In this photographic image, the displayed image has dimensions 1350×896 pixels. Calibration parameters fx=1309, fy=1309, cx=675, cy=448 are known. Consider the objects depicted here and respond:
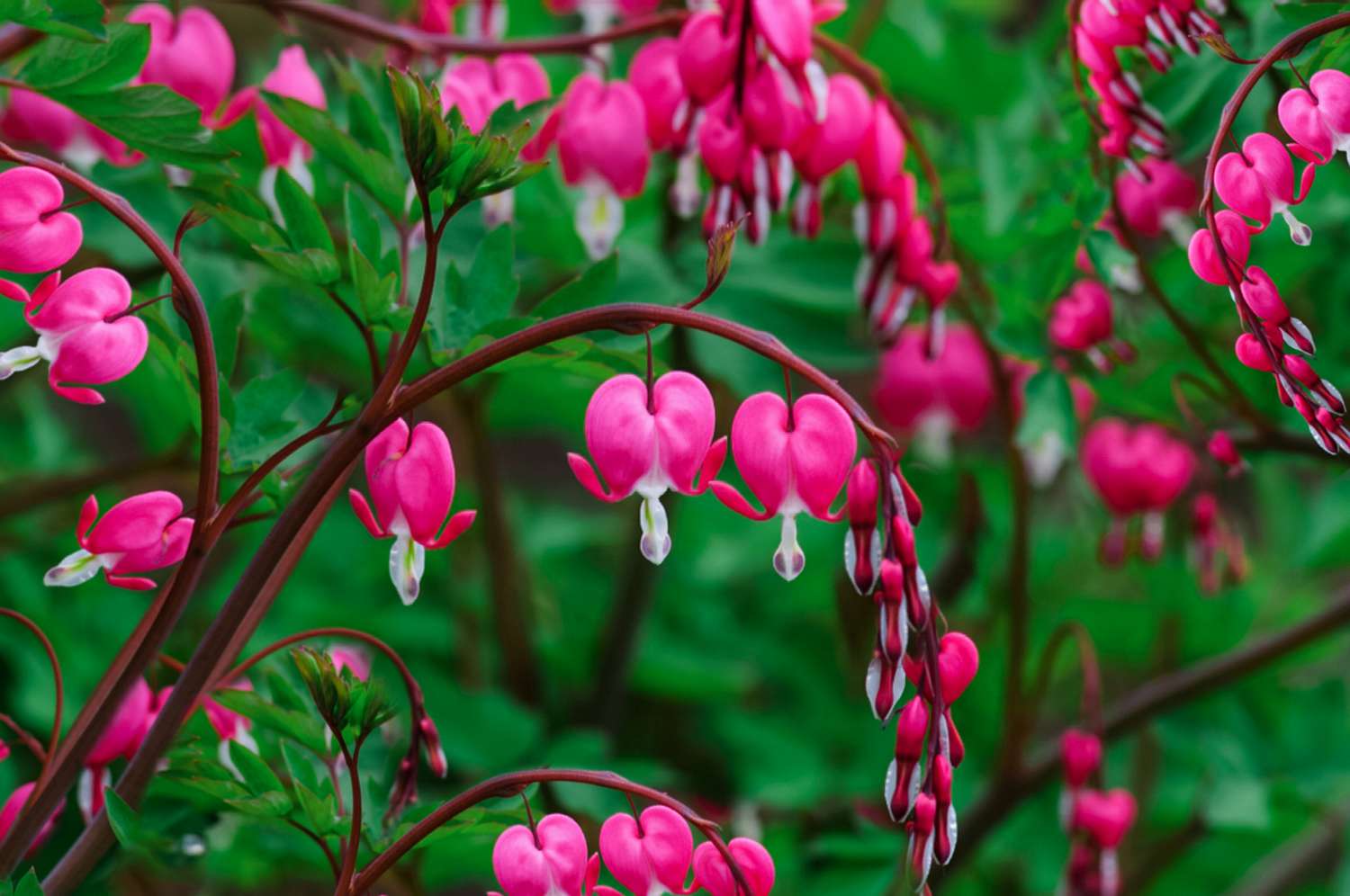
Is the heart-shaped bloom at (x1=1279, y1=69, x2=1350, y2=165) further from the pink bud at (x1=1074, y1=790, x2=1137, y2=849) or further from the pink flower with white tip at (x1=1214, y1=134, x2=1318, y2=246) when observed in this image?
the pink bud at (x1=1074, y1=790, x2=1137, y2=849)

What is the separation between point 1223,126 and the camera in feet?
1.75

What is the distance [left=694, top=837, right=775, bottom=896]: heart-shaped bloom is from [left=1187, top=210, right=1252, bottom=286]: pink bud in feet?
0.99

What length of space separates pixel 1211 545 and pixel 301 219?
2.40ft

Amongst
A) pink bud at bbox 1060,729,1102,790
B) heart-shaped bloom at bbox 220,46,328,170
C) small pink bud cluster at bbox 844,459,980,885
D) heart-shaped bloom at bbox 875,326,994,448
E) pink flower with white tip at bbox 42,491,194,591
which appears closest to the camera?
small pink bud cluster at bbox 844,459,980,885

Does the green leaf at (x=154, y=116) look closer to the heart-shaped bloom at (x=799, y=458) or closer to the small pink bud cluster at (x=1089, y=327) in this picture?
the heart-shaped bloom at (x=799, y=458)

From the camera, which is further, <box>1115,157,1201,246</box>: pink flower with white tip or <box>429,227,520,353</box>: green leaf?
<box>1115,157,1201,246</box>: pink flower with white tip

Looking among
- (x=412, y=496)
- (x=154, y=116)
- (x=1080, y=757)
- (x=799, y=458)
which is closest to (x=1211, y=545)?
(x=1080, y=757)

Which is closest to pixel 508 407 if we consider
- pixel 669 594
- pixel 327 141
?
pixel 669 594

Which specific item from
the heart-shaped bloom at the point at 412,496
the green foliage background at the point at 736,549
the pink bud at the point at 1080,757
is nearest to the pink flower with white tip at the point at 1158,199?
the green foliage background at the point at 736,549

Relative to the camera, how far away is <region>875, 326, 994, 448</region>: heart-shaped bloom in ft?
4.03

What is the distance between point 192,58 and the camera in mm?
814

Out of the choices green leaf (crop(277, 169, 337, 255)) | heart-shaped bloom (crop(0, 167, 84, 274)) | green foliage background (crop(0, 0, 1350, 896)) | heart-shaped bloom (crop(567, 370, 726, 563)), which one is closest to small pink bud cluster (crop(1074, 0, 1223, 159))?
green foliage background (crop(0, 0, 1350, 896))

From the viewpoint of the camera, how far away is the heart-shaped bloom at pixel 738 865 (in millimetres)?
528

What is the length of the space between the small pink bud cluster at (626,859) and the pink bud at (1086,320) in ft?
1.61
